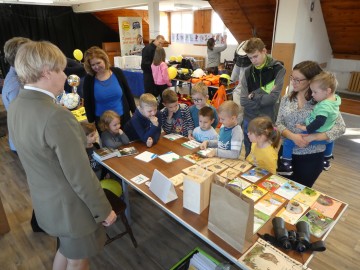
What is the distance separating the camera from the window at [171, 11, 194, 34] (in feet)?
32.9

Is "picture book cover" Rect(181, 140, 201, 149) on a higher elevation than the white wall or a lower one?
lower

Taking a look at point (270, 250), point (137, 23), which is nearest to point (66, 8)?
point (137, 23)

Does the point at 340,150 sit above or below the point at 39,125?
below

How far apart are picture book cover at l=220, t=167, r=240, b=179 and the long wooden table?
25cm

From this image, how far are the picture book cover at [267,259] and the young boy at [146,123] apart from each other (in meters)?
1.19

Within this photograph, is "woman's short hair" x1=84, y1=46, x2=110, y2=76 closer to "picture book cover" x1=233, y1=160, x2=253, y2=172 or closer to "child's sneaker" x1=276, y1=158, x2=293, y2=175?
"picture book cover" x1=233, y1=160, x2=253, y2=172

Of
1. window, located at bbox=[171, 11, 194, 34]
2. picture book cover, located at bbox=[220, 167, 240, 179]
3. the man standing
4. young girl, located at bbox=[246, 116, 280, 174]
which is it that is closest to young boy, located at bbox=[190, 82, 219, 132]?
young girl, located at bbox=[246, 116, 280, 174]

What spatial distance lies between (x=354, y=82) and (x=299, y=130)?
6.08m

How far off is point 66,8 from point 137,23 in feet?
12.7

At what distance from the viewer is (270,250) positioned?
3.34 ft

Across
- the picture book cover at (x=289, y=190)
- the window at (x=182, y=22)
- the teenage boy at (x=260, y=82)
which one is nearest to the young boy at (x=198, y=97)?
the teenage boy at (x=260, y=82)

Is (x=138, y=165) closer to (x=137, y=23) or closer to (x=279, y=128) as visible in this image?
(x=279, y=128)

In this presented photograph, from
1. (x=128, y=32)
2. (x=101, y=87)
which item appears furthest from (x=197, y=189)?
(x=128, y=32)

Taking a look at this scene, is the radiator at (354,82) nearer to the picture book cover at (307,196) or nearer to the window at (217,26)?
the window at (217,26)
